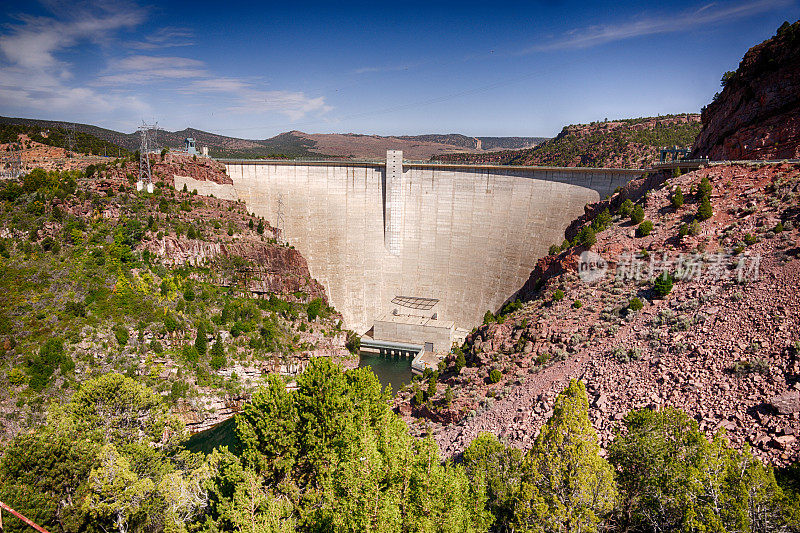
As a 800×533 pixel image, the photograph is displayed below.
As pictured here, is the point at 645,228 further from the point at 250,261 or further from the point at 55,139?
the point at 55,139

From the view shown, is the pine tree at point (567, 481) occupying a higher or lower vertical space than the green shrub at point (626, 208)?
lower

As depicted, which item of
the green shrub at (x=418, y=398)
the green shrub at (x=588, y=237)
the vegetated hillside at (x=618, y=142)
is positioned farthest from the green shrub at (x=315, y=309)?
the vegetated hillside at (x=618, y=142)

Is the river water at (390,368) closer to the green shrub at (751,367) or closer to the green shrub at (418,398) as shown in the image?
the green shrub at (418,398)

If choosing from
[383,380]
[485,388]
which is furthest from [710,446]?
[383,380]

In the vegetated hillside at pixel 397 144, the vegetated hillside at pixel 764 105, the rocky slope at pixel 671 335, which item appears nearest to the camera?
the rocky slope at pixel 671 335

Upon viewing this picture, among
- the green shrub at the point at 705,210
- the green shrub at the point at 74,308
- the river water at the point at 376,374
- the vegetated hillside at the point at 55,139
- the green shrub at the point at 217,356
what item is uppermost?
the vegetated hillside at the point at 55,139

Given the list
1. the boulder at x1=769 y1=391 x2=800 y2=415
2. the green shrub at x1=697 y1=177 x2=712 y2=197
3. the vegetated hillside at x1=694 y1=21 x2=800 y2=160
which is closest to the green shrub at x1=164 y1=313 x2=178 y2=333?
the boulder at x1=769 y1=391 x2=800 y2=415

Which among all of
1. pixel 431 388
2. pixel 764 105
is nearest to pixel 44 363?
pixel 431 388
